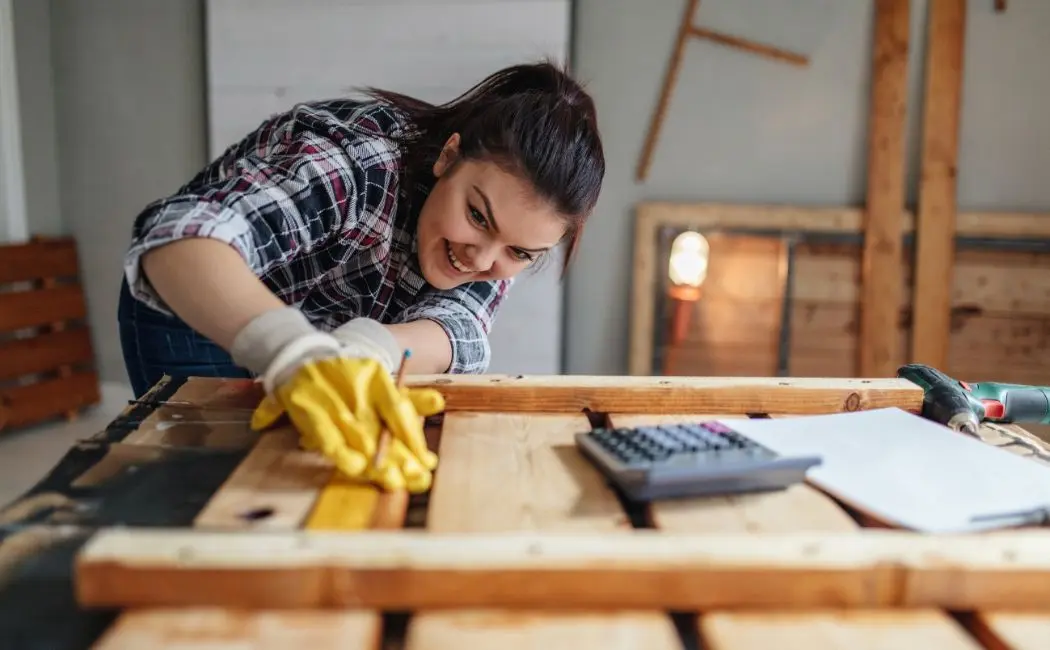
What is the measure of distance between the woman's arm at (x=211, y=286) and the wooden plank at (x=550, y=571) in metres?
0.35

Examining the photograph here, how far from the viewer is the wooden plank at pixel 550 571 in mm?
489

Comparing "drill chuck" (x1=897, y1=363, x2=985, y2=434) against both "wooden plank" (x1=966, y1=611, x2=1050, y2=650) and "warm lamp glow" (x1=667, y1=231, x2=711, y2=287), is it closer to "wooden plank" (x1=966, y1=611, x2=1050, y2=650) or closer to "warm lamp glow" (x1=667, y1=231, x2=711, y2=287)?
"wooden plank" (x1=966, y1=611, x2=1050, y2=650)

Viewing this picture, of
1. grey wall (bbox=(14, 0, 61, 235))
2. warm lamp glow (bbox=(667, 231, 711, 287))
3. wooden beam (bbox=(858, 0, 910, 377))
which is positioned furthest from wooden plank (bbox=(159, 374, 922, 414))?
grey wall (bbox=(14, 0, 61, 235))

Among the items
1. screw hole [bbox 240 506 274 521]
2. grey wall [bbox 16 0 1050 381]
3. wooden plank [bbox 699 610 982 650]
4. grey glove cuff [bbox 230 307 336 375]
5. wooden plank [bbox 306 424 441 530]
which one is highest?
grey wall [bbox 16 0 1050 381]

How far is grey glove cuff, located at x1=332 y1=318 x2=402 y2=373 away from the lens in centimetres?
87

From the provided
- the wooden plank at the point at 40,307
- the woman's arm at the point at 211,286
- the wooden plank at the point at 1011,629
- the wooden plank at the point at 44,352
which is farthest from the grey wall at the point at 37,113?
the wooden plank at the point at 1011,629

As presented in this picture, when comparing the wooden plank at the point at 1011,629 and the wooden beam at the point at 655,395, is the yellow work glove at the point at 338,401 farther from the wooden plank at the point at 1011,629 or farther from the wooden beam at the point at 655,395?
the wooden plank at the point at 1011,629

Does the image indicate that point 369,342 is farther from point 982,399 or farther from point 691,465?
point 982,399

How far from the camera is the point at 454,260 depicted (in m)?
1.21

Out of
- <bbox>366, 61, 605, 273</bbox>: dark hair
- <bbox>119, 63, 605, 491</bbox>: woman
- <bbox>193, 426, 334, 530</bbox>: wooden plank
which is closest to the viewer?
<bbox>193, 426, 334, 530</bbox>: wooden plank

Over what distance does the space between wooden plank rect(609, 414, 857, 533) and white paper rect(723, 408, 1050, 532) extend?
0.03 metres

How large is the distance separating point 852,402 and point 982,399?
0.55 feet

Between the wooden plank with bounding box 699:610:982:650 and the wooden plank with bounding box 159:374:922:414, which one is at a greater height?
the wooden plank with bounding box 159:374:922:414

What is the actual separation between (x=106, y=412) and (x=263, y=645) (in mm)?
2869
